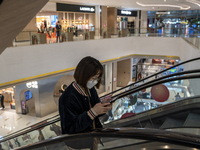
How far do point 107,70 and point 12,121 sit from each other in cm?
854

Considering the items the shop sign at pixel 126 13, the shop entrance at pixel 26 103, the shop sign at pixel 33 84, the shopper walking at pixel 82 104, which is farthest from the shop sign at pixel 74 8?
the shopper walking at pixel 82 104

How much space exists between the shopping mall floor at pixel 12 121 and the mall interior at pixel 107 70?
5cm

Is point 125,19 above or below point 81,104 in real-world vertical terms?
above

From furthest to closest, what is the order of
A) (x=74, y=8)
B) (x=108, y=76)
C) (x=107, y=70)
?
(x=108, y=76)
(x=107, y=70)
(x=74, y=8)

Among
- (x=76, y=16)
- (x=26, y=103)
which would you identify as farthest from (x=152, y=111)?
(x=76, y=16)

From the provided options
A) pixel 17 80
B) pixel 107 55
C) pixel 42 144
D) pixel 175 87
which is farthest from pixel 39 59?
pixel 42 144

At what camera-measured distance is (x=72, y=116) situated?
1.88 m

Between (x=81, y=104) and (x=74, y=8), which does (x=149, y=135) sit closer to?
(x=81, y=104)

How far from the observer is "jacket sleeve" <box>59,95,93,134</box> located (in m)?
1.88

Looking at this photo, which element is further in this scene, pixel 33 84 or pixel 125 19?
pixel 125 19

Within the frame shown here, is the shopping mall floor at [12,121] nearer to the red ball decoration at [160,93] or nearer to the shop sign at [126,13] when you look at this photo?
the red ball decoration at [160,93]

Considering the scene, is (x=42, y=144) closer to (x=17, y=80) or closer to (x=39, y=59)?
(x=17, y=80)

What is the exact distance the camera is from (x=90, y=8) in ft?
59.2

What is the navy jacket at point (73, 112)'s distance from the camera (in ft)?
6.18
